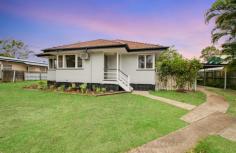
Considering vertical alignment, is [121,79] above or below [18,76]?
below

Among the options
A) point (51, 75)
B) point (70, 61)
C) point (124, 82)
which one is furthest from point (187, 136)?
point (51, 75)

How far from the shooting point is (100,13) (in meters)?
15.1

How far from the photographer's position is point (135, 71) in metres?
12.4

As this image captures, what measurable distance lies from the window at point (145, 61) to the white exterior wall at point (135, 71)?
1.13 ft

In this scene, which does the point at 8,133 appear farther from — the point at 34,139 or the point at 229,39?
the point at 229,39

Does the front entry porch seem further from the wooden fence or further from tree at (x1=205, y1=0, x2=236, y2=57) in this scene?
the wooden fence

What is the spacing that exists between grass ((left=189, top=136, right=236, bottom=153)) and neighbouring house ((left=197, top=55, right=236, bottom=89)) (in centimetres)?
1280

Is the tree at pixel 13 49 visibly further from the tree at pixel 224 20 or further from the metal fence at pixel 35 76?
the tree at pixel 224 20

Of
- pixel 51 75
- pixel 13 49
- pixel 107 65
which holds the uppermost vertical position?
pixel 13 49

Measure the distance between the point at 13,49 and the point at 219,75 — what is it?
4676 cm

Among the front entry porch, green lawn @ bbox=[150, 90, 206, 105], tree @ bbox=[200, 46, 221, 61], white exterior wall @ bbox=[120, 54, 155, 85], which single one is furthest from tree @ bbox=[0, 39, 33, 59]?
tree @ bbox=[200, 46, 221, 61]

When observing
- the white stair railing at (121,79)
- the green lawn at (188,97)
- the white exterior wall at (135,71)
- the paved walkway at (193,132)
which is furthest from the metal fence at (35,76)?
the paved walkway at (193,132)

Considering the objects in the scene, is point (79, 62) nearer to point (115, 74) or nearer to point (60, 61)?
point (60, 61)

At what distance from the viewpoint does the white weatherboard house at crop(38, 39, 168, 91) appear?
11161mm
